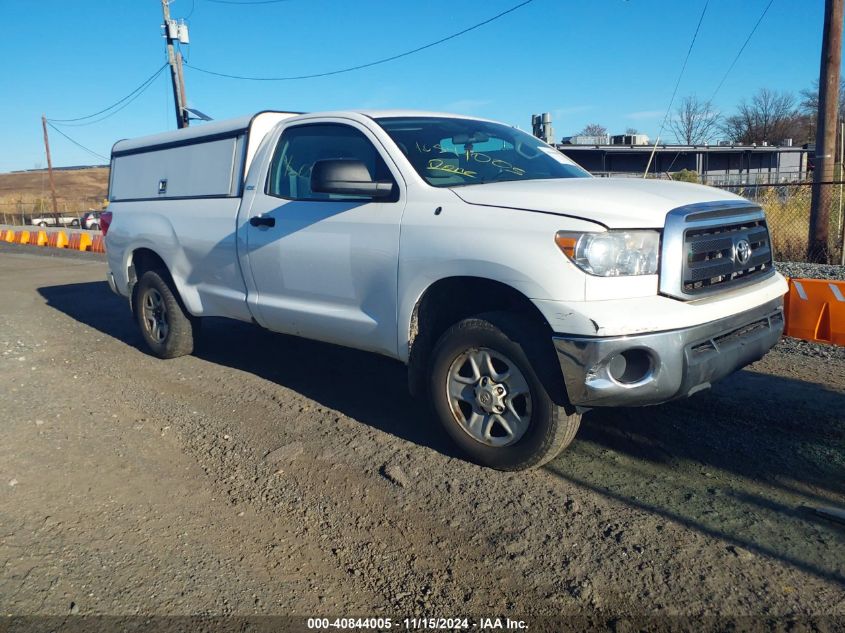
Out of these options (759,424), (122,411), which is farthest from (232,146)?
(759,424)

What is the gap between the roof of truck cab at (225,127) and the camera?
15.7ft

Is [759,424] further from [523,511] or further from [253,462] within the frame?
[253,462]

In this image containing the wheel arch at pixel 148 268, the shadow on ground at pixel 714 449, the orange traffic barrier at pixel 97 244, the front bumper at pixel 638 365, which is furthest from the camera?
the orange traffic barrier at pixel 97 244

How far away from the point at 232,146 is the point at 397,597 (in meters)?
3.87

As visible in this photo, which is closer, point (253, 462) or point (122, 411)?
point (253, 462)

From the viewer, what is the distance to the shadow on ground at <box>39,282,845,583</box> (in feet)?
10.4

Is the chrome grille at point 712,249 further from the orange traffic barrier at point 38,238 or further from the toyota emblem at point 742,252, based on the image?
the orange traffic barrier at point 38,238

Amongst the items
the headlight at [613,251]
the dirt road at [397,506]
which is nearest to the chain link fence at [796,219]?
the dirt road at [397,506]

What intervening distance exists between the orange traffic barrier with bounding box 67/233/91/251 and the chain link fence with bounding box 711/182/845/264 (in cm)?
1748

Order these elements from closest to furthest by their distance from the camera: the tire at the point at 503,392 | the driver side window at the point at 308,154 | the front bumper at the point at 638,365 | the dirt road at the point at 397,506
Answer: the dirt road at the point at 397,506 → the front bumper at the point at 638,365 → the tire at the point at 503,392 → the driver side window at the point at 308,154

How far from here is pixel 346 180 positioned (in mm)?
4062

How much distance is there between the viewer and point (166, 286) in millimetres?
6250

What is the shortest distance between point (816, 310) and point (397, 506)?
10.9 ft

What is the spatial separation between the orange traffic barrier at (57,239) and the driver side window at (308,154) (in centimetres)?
1977
